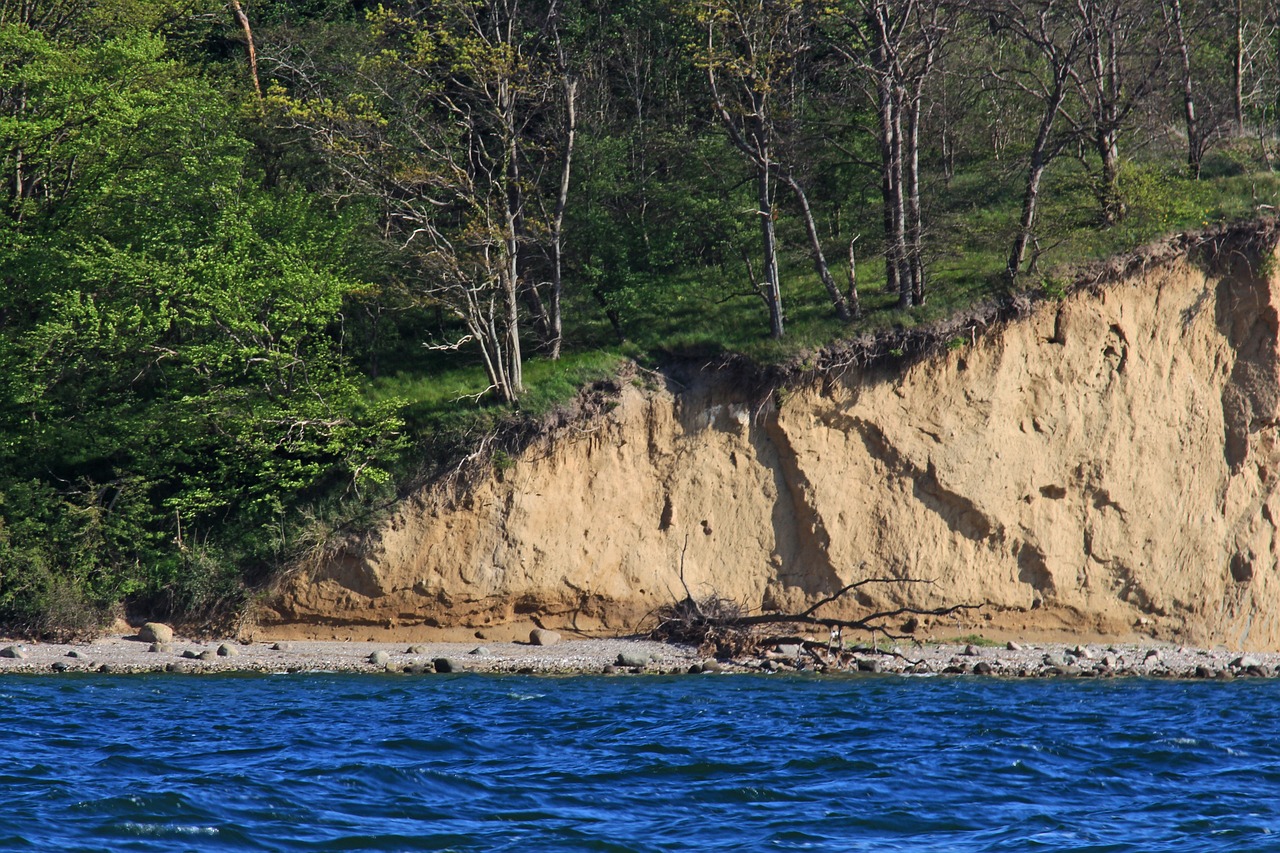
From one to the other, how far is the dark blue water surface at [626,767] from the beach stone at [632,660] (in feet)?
6.80

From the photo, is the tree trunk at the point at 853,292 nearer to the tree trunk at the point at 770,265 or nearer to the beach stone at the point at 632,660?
the tree trunk at the point at 770,265

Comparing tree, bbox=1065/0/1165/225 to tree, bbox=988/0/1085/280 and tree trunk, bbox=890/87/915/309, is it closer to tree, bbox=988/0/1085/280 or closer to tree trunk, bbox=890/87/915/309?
tree, bbox=988/0/1085/280

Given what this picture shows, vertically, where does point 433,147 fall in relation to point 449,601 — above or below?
above

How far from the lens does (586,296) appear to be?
2886 centimetres

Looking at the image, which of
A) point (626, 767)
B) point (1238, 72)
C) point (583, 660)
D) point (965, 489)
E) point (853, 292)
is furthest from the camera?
point (1238, 72)

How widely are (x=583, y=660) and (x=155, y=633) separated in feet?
25.7

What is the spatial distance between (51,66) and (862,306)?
17.4 metres

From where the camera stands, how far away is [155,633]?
22.2 meters

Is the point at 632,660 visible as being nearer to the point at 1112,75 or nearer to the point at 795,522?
the point at 795,522

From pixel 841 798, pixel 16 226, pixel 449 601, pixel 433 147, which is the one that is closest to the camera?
pixel 841 798

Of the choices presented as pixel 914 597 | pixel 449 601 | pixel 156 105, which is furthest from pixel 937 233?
pixel 156 105

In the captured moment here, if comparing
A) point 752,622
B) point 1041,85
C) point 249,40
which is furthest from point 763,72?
point 249,40

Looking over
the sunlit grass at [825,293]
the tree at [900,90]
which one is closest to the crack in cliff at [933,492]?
the sunlit grass at [825,293]

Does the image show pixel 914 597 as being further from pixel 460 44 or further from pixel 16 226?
pixel 16 226
